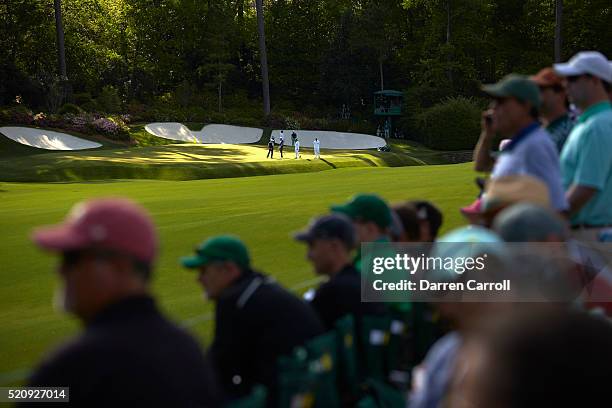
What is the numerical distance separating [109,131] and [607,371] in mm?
52524

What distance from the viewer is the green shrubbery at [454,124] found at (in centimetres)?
5612

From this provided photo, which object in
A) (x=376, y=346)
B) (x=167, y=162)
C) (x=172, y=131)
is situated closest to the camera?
(x=376, y=346)

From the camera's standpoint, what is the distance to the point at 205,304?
10.5 m

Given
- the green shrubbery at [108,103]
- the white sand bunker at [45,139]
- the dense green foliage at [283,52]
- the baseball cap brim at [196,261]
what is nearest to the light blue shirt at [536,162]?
the baseball cap brim at [196,261]

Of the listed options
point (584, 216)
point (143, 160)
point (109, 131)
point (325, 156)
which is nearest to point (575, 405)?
point (584, 216)

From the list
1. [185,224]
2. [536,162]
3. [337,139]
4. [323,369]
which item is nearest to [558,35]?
[337,139]

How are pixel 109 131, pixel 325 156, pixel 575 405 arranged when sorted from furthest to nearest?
pixel 109 131, pixel 325 156, pixel 575 405

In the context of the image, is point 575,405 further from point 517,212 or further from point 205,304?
point 205,304

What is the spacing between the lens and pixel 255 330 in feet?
16.1

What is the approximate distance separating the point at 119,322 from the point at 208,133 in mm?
57824

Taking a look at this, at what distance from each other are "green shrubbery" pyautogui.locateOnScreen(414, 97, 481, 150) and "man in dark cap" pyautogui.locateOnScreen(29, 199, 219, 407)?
53811 mm

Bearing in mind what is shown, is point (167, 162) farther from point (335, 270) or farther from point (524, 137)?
point (524, 137)

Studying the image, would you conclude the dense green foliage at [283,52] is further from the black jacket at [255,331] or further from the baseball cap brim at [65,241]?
the baseball cap brim at [65,241]

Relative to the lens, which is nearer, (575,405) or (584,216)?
(575,405)
